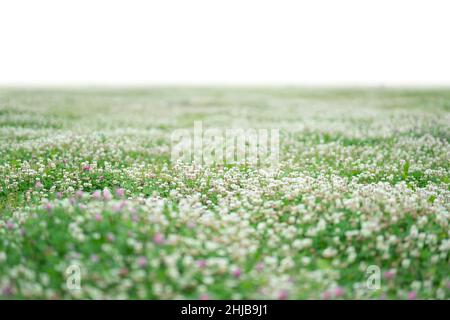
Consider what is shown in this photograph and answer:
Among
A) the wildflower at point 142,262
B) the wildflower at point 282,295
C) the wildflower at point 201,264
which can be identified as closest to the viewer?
the wildflower at point 282,295

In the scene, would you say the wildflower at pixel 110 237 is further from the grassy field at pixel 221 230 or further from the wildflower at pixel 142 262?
the wildflower at pixel 142 262

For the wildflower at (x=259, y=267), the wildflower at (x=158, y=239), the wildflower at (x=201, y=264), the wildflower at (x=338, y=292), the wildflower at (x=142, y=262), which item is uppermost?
the wildflower at (x=158, y=239)

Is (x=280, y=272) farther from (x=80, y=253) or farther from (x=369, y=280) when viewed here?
(x=80, y=253)

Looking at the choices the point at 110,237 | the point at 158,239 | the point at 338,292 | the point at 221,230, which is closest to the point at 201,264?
the point at 158,239

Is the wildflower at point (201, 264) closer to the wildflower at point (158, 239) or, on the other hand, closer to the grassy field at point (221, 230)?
the grassy field at point (221, 230)

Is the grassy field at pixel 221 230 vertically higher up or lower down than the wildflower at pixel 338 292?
higher up

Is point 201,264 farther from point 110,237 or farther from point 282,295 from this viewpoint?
point 110,237

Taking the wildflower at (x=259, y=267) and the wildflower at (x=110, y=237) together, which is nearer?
the wildflower at (x=259, y=267)

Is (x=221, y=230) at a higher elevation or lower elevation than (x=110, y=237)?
lower

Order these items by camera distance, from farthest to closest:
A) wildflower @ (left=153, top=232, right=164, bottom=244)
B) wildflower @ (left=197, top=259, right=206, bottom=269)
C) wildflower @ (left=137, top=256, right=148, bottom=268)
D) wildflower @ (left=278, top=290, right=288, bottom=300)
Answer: wildflower @ (left=153, top=232, right=164, bottom=244) < wildflower @ (left=197, top=259, right=206, bottom=269) < wildflower @ (left=137, top=256, right=148, bottom=268) < wildflower @ (left=278, top=290, right=288, bottom=300)

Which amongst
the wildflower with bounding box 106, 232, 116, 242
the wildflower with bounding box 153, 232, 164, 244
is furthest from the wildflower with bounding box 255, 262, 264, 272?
the wildflower with bounding box 106, 232, 116, 242

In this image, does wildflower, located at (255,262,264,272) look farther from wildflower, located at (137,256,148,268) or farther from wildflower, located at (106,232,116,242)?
wildflower, located at (106,232,116,242)

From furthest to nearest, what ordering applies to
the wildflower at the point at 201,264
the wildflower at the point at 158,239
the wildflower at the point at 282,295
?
the wildflower at the point at 158,239 < the wildflower at the point at 201,264 < the wildflower at the point at 282,295

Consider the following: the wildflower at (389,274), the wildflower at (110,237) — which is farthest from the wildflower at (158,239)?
the wildflower at (389,274)
